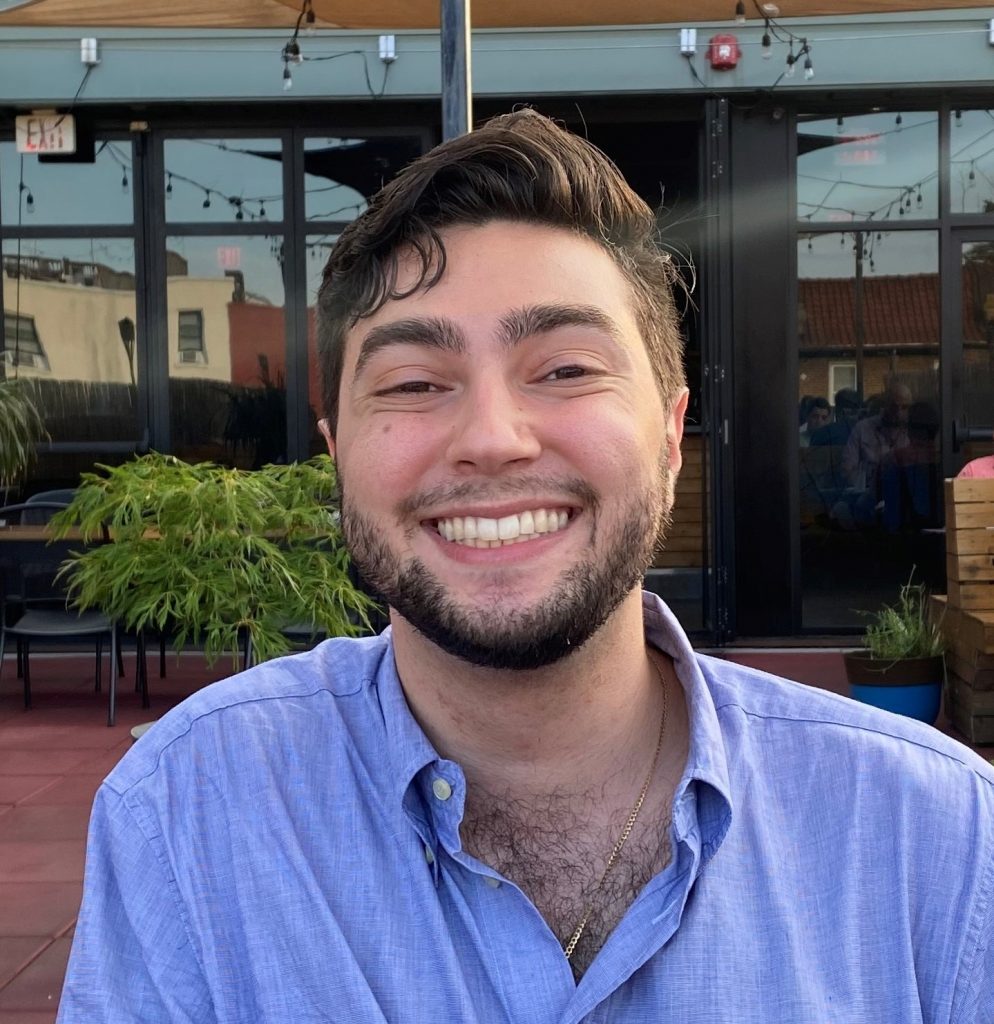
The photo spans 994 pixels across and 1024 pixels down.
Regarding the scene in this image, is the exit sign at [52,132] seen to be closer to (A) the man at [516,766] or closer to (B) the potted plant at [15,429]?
(B) the potted plant at [15,429]

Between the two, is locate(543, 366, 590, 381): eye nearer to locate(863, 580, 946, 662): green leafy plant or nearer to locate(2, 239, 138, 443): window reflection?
locate(863, 580, 946, 662): green leafy plant

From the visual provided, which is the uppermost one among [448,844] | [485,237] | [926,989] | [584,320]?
[485,237]

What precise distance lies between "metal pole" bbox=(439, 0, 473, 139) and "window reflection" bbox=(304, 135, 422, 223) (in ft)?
15.4

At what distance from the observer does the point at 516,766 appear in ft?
5.02

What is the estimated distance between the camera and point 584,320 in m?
1.52

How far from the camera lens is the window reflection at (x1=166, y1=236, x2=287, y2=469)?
315 inches

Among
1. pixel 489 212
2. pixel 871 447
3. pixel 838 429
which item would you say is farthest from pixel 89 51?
pixel 489 212

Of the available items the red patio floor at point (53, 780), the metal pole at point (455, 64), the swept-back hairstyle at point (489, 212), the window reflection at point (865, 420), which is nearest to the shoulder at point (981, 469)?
the red patio floor at point (53, 780)

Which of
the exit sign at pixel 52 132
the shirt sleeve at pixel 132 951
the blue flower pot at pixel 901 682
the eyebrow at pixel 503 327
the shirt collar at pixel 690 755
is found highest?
the exit sign at pixel 52 132

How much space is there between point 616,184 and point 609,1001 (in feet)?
3.17

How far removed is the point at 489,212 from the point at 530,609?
0.48 metres

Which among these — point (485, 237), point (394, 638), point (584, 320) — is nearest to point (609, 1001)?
point (394, 638)

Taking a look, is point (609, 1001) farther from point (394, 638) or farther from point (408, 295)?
point (408, 295)

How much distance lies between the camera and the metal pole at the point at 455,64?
10.7 ft
